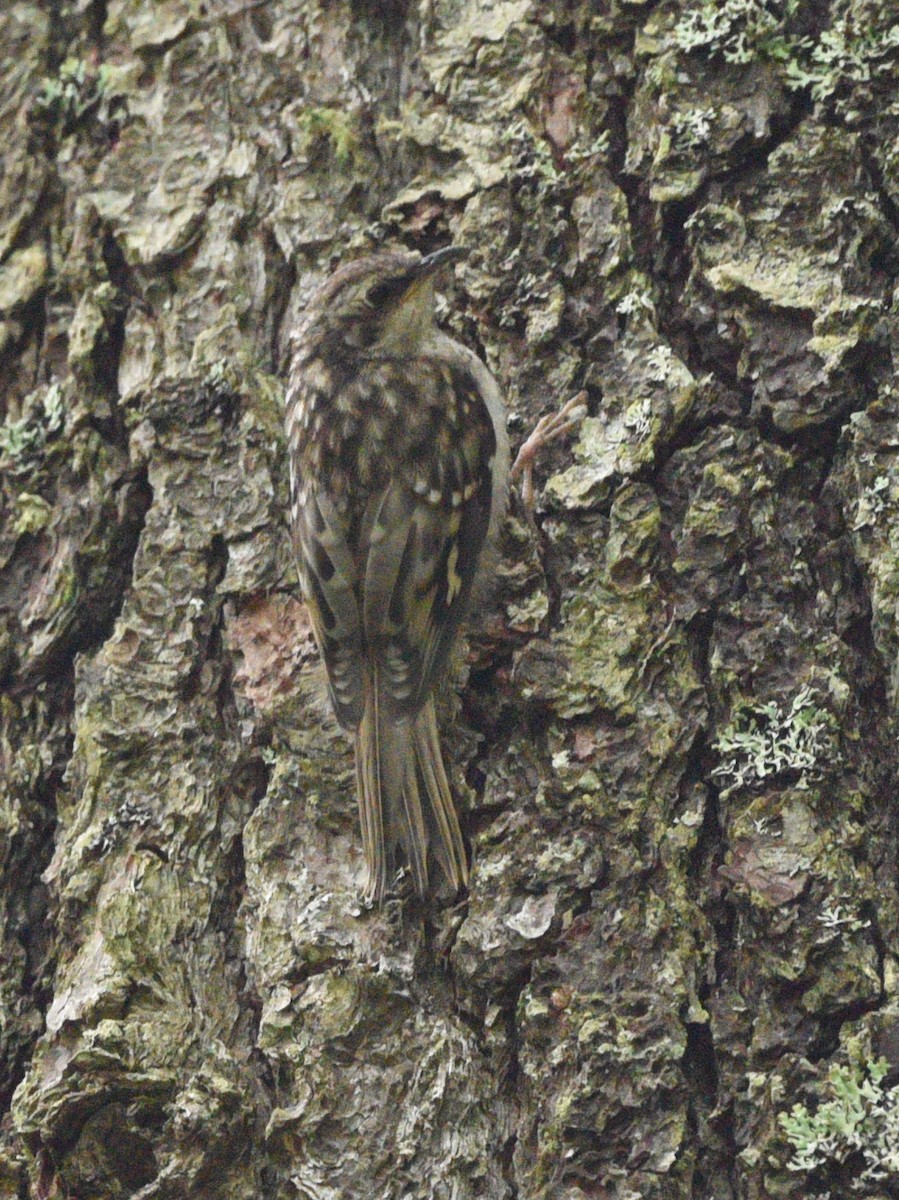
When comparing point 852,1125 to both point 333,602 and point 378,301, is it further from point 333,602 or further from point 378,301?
point 378,301

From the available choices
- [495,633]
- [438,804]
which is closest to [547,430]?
[495,633]

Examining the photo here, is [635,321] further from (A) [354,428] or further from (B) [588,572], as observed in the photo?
(A) [354,428]

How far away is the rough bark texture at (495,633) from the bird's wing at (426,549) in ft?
0.28

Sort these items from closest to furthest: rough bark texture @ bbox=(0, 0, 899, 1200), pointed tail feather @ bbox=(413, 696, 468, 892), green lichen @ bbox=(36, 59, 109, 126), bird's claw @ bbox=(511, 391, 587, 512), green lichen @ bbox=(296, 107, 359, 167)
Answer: rough bark texture @ bbox=(0, 0, 899, 1200) < pointed tail feather @ bbox=(413, 696, 468, 892) < bird's claw @ bbox=(511, 391, 587, 512) < green lichen @ bbox=(296, 107, 359, 167) < green lichen @ bbox=(36, 59, 109, 126)

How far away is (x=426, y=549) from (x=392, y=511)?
3.2 inches

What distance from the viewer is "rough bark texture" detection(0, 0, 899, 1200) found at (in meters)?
1.68

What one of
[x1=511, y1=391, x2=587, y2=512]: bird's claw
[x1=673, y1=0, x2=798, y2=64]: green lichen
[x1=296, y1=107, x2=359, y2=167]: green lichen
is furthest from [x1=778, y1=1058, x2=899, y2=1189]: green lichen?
[x1=296, y1=107, x2=359, y2=167]: green lichen

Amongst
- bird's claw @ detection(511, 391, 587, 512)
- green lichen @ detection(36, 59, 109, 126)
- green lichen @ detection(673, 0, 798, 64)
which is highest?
green lichen @ detection(36, 59, 109, 126)

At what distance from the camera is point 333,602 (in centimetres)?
206

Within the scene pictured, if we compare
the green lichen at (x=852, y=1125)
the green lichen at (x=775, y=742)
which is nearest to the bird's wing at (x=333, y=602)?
the green lichen at (x=775, y=742)

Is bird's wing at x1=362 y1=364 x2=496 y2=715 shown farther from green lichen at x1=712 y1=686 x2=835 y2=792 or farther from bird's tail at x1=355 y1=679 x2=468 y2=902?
green lichen at x1=712 y1=686 x2=835 y2=792

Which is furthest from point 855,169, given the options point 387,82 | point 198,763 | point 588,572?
point 198,763

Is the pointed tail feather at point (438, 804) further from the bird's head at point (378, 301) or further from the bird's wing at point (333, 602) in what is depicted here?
the bird's head at point (378, 301)

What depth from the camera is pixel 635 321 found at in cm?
200
